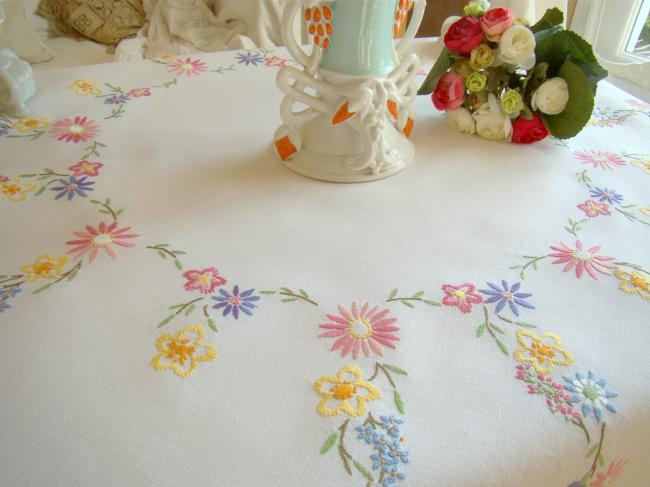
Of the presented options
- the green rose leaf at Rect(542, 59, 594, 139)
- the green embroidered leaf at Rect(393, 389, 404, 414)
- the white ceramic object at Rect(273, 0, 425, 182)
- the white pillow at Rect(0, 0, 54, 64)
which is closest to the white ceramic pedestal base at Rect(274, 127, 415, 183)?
the white ceramic object at Rect(273, 0, 425, 182)

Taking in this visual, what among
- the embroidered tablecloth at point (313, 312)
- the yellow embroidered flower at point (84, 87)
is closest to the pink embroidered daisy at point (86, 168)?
the embroidered tablecloth at point (313, 312)

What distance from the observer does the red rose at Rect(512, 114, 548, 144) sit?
0.81m

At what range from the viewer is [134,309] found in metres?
0.53

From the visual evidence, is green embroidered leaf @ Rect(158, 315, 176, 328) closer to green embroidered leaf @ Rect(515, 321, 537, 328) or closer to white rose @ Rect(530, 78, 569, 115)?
green embroidered leaf @ Rect(515, 321, 537, 328)

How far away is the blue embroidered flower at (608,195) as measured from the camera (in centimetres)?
71

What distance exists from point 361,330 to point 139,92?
651mm

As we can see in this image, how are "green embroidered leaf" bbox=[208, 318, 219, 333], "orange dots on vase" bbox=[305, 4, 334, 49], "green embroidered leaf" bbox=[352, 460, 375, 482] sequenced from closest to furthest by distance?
1. "green embroidered leaf" bbox=[352, 460, 375, 482]
2. "green embroidered leaf" bbox=[208, 318, 219, 333]
3. "orange dots on vase" bbox=[305, 4, 334, 49]

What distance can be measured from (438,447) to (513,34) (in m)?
0.59

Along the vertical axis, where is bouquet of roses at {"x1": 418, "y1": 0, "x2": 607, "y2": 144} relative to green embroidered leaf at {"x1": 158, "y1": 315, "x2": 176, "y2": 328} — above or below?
above

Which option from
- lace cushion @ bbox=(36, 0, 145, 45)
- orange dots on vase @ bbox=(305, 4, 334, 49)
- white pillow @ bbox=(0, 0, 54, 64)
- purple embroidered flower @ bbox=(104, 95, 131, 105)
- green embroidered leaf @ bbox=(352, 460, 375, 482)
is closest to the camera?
green embroidered leaf @ bbox=(352, 460, 375, 482)

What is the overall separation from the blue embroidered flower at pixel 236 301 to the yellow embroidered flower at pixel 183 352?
0.04m

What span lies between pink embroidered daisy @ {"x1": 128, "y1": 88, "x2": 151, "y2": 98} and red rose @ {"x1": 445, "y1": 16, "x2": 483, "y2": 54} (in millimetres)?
516

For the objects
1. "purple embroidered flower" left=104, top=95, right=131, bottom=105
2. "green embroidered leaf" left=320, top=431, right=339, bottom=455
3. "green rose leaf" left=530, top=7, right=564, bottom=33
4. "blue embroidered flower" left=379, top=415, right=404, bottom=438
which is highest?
"green rose leaf" left=530, top=7, right=564, bottom=33

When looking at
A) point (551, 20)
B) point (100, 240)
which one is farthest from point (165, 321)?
point (551, 20)
